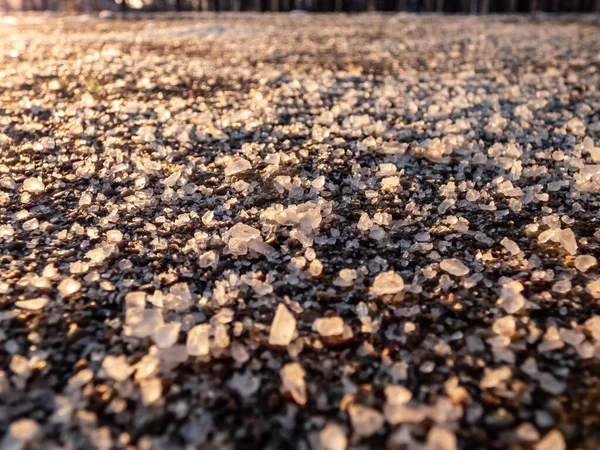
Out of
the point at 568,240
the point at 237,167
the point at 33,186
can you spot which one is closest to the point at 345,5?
the point at 237,167

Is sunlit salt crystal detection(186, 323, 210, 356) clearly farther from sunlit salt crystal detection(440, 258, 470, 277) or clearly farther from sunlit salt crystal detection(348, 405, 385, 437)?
sunlit salt crystal detection(440, 258, 470, 277)

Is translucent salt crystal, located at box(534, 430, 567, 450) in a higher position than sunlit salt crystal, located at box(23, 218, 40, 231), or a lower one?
lower

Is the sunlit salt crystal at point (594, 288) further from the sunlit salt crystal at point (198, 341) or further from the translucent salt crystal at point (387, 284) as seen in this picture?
the sunlit salt crystal at point (198, 341)

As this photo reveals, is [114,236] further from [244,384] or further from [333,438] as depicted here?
[333,438]

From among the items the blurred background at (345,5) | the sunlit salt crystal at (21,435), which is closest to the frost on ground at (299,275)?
the sunlit salt crystal at (21,435)

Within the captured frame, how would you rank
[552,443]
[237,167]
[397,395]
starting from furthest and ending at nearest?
[237,167]
[397,395]
[552,443]

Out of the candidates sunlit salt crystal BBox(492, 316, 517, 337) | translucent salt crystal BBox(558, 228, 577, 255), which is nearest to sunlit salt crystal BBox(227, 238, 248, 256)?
sunlit salt crystal BBox(492, 316, 517, 337)
